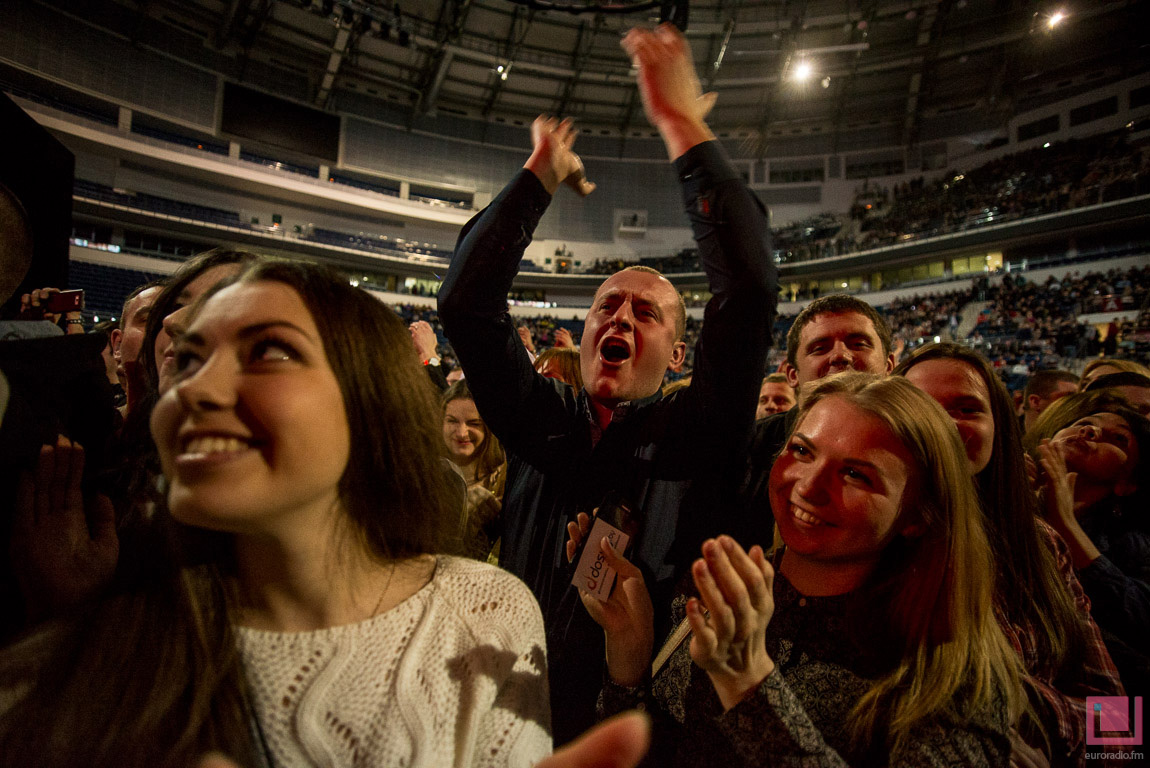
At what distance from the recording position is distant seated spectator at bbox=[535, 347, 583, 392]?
9.94 feet

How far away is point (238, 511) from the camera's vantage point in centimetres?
74

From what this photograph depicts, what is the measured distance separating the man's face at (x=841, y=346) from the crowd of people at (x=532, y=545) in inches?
13.4

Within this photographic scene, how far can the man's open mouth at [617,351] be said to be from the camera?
65.1 inches

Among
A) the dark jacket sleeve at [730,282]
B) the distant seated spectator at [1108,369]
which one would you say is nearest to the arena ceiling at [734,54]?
the distant seated spectator at [1108,369]

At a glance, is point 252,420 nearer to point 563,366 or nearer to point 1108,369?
point 563,366

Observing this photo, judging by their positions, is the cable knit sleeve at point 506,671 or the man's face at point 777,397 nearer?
the cable knit sleeve at point 506,671

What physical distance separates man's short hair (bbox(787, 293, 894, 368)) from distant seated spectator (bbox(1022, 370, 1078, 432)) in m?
2.91

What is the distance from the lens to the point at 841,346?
210cm

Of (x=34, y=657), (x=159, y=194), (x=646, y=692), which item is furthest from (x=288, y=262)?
(x=159, y=194)

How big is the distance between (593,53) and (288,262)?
77.7 feet

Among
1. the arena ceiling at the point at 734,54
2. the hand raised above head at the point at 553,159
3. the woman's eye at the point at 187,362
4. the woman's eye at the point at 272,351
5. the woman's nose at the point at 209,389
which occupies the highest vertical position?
the arena ceiling at the point at 734,54

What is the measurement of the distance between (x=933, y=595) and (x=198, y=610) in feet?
4.64

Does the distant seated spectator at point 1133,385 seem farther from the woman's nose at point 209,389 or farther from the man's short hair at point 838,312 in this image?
the woman's nose at point 209,389

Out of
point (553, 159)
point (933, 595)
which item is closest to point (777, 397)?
point (933, 595)
